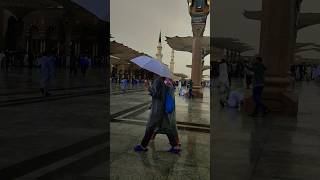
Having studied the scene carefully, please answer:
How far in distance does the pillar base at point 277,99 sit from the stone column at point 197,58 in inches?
56.0

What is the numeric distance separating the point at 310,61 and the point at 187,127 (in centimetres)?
3924

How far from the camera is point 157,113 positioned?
227 inches

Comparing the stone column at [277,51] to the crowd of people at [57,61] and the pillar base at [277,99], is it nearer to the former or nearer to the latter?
the pillar base at [277,99]

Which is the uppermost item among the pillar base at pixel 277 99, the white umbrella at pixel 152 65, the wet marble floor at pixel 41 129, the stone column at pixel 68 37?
the stone column at pixel 68 37

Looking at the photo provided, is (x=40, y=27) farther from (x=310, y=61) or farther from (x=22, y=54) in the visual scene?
(x=310, y=61)

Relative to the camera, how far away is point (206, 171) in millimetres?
4875

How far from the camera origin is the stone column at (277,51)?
1092 centimetres

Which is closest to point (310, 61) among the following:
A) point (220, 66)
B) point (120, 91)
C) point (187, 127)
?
point (120, 91)

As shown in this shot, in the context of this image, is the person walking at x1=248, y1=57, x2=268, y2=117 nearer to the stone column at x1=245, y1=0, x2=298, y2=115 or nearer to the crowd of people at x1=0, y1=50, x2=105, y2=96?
the stone column at x1=245, y1=0, x2=298, y2=115

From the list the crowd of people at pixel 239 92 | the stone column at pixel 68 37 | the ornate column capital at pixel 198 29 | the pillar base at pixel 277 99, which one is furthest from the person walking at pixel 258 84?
the stone column at pixel 68 37

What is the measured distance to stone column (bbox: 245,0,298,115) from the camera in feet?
35.8

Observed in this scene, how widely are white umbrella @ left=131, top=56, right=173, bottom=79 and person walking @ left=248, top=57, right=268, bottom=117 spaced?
4984 millimetres

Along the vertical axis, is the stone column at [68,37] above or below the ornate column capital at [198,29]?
above

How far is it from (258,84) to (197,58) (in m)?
1.45
